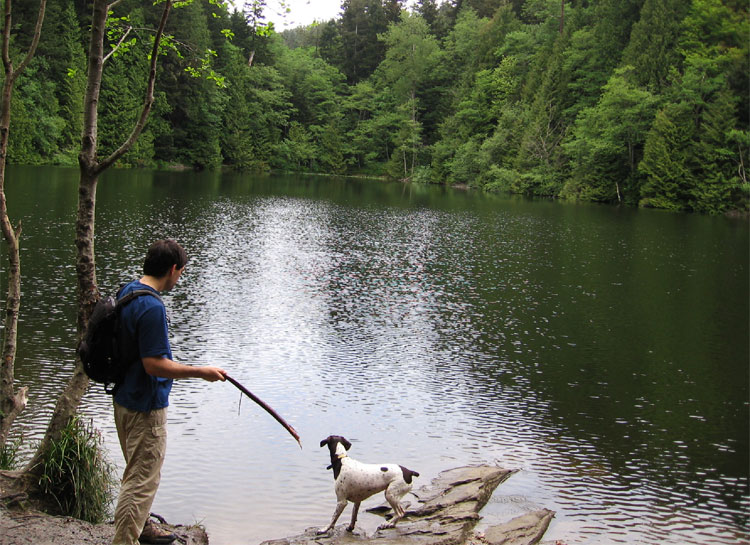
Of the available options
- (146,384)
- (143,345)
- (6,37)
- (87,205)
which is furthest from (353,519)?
(6,37)

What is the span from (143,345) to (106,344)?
262mm

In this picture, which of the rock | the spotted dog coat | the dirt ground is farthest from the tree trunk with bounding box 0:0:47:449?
the rock

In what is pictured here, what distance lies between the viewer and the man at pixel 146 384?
150 inches

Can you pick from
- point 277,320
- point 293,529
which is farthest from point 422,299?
point 293,529

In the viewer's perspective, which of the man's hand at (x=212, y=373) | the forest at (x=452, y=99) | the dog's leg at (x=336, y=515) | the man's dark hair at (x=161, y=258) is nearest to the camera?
the man's hand at (x=212, y=373)

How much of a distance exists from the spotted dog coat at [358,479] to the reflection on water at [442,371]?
60 centimetres

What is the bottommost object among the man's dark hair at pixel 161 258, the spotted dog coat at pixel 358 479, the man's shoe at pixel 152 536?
the man's shoe at pixel 152 536

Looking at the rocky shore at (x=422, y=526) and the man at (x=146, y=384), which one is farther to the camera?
the rocky shore at (x=422, y=526)

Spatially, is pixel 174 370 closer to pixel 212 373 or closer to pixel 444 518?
pixel 212 373

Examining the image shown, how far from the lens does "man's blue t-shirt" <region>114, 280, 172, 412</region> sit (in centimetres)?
379

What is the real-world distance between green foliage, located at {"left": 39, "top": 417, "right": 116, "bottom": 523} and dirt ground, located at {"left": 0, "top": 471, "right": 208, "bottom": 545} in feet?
0.71

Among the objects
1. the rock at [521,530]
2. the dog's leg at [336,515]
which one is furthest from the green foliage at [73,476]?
the rock at [521,530]

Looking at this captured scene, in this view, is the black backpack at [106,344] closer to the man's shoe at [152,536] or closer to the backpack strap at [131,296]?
the backpack strap at [131,296]

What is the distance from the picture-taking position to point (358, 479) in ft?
17.9
